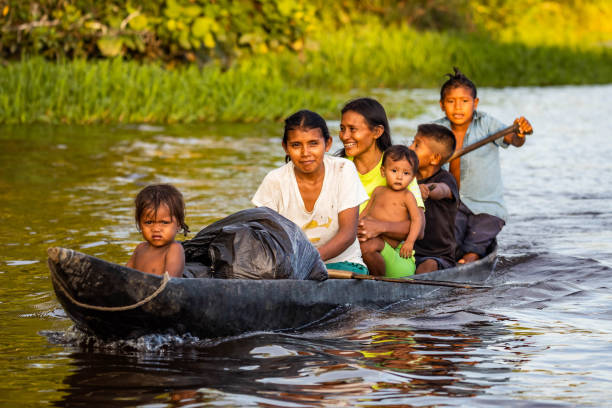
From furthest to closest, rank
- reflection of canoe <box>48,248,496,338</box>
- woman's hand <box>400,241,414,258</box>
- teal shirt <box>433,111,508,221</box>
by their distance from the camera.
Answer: teal shirt <box>433,111,508,221</box>, woman's hand <box>400,241,414,258</box>, reflection of canoe <box>48,248,496,338</box>

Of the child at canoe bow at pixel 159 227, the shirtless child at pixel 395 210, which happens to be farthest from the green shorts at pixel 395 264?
the child at canoe bow at pixel 159 227

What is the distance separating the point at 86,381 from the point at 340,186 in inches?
69.7

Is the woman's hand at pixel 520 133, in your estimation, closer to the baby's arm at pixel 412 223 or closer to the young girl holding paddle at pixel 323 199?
the baby's arm at pixel 412 223

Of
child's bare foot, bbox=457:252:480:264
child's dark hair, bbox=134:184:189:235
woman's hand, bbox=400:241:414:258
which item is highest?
child's dark hair, bbox=134:184:189:235

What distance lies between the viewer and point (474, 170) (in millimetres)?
6699

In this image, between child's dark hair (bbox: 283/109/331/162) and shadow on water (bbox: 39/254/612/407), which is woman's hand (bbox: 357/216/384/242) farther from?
child's dark hair (bbox: 283/109/331/162)

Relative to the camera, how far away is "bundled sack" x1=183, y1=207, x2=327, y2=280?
4.73 m

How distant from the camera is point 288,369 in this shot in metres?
4.27

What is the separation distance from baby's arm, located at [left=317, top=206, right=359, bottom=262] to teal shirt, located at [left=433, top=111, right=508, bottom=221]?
158 cm

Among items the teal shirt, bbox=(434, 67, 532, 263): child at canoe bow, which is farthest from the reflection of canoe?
the teal shirt

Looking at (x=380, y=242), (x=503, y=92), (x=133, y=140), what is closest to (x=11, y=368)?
(x=380, y=242)

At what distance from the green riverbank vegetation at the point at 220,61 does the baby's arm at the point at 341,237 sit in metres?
7.59

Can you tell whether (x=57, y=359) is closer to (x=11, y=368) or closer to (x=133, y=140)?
(x=11, y=368)

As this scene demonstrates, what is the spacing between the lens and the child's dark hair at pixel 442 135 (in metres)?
6.12
